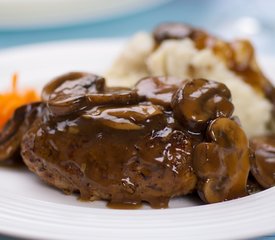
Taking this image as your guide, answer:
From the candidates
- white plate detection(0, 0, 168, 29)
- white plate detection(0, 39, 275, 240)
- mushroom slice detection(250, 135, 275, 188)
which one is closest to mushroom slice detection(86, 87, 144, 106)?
white plate detection(0, 39, 275, 240)

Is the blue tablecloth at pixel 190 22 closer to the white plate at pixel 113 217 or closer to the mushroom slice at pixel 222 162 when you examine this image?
the white plate at pixel 113 217

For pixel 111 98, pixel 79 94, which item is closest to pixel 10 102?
pixel 79 94

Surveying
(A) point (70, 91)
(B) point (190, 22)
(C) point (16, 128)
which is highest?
(A) point (70, 91)

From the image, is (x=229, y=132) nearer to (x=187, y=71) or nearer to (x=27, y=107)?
(x=27, y=107)

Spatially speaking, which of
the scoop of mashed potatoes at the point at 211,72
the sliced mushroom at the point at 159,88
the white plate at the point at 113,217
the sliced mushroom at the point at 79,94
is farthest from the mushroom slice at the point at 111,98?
the scoop of mashed potatoes at the point at 211,72

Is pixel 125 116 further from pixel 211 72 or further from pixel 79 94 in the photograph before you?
pixel 211 72

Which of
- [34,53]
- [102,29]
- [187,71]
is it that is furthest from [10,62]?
[102,29]
